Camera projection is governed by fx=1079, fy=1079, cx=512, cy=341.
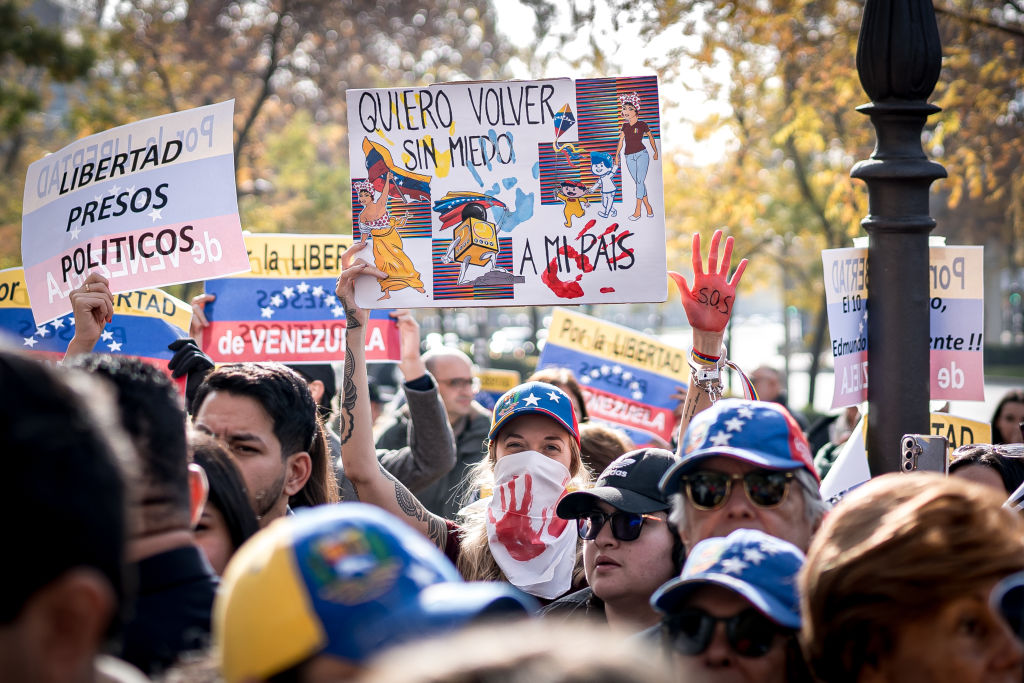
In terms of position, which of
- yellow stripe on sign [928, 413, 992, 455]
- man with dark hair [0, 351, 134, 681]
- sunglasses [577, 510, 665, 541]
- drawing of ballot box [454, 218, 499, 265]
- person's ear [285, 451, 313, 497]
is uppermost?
drawing of ballot box [454, 218, 499, 265]

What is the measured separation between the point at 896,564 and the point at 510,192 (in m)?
3.03

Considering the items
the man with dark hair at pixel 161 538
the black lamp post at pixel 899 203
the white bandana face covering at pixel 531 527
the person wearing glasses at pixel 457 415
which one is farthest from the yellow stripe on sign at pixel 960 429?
the man with dark hair at pixel 161 538

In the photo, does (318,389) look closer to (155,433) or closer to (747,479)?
(747,479)

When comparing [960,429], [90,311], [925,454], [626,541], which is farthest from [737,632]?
[960,429]

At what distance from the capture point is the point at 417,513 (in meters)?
3.97

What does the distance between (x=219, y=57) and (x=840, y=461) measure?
634 inches

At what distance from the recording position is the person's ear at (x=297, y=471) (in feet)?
11.1

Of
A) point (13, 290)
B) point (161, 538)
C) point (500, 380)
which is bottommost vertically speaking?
point (500, 380)

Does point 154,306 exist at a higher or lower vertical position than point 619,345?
higher

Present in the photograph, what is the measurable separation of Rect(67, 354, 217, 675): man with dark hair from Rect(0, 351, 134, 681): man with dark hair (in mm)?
387

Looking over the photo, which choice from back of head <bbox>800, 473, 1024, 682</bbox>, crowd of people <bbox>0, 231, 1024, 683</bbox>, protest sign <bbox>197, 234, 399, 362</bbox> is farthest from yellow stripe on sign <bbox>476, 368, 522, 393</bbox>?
back of head <bbox>800, 473, 1024, 682</bbox>

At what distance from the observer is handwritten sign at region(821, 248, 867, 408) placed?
4520 millimetres

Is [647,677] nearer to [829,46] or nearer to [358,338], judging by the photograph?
[358,338]

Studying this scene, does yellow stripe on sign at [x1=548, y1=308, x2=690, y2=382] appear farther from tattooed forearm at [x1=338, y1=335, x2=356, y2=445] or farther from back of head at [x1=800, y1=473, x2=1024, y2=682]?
back of head at [x1=800, y1=473, x2=1024, y2=682]
